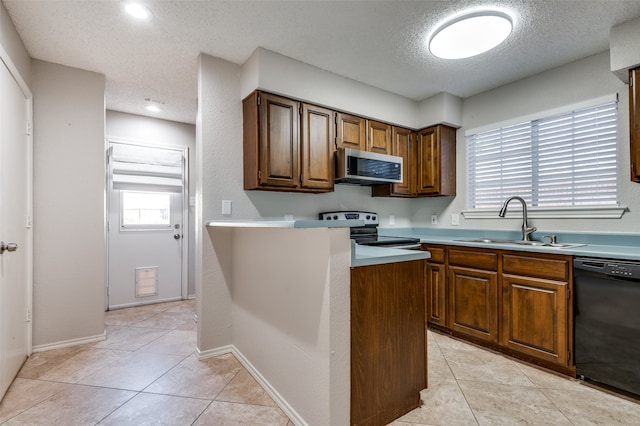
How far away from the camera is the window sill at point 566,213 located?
2.37 metres

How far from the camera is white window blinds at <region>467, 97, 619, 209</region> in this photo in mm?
2443

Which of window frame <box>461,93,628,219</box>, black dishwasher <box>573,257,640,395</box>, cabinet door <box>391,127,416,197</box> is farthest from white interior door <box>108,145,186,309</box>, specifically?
black dishwasher <box>573,257,640,395</box>

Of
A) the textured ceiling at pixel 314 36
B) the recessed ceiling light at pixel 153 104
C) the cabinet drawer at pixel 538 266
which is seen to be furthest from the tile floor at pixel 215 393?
the recessed ceiling light at pixel 153 104

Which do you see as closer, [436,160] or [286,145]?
[286,145]

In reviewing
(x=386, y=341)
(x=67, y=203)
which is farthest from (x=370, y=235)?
(x=67, y=203)

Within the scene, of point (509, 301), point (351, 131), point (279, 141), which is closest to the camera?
point (509, 301)

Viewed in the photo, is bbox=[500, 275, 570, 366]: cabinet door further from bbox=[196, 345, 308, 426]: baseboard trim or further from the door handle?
the door handle

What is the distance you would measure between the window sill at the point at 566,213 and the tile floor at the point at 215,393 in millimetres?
1285

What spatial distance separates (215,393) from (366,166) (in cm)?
214

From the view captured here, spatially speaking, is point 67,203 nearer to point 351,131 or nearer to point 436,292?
point 351,131

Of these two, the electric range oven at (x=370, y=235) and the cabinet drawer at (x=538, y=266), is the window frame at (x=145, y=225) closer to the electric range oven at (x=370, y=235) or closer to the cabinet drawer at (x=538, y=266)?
the electric range oven at (x=370, y=235)

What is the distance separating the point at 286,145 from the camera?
259 centimetres

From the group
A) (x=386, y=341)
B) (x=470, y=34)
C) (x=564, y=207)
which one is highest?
(x=470, y=34)

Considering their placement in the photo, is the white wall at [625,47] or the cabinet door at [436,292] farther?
the cabinet door at [436,292]
